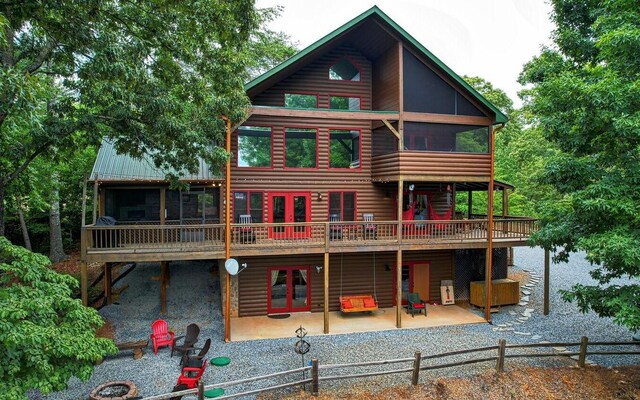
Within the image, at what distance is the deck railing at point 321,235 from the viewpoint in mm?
12812

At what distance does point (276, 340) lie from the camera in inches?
479

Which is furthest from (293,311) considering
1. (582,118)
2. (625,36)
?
(625,36)

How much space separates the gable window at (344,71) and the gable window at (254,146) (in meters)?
3.62

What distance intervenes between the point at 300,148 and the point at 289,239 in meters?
3.75

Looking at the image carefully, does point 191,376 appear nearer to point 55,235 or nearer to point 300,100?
point 300,100

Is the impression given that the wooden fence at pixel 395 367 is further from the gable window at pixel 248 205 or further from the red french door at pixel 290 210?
the gable window at pixel 248 205

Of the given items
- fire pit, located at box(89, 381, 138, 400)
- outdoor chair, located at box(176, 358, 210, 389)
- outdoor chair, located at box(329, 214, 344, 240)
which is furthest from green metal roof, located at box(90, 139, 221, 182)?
fire pit, located at box(89, 381, 138, 400)

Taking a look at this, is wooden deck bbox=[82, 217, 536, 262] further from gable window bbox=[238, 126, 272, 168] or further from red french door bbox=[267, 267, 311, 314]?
gable window bbox=[238, 126, 272, 168]

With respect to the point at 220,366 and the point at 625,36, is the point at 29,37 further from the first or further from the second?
the point at 625,36

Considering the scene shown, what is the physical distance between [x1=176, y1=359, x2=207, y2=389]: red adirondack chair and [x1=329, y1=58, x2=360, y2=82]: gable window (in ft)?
38.1

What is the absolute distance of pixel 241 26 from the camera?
10.6 m

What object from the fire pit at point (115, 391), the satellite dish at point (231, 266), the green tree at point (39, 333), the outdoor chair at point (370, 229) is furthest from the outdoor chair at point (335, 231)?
the green tree at point (39, 333)

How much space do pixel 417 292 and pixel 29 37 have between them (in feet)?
51.8

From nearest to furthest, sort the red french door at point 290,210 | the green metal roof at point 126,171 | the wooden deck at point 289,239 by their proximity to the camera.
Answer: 1. the wooden deck at point 289,239
2. the red french door at point 290,210
3. the green metal roof at point 126,171
